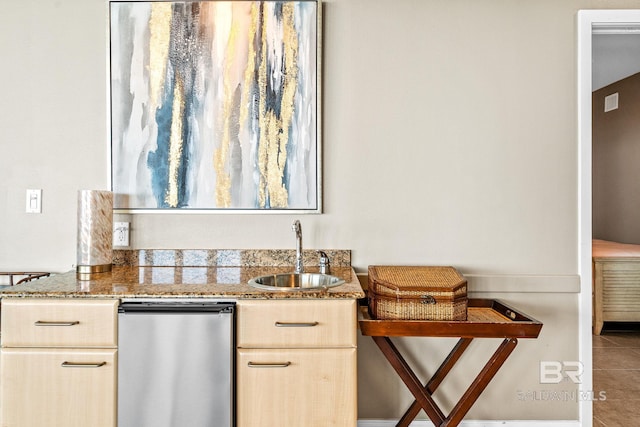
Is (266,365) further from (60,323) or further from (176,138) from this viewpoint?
(176,138)

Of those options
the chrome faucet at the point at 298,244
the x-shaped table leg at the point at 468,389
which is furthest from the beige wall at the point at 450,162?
the x-shaped table leg at the point at 468,389

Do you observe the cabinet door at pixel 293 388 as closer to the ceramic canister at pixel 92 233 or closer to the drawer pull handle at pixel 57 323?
the drawer pull handle at pixel 57 323

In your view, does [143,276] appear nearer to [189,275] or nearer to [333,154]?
[189,275]

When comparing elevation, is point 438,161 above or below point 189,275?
above

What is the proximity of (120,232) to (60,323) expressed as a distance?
66cm

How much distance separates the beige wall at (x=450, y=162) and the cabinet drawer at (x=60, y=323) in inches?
24.7

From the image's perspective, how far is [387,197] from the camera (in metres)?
2.12

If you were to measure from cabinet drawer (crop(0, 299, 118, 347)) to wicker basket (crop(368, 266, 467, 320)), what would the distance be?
104 cm

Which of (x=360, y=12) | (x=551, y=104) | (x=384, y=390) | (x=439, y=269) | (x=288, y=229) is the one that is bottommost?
(x=384, y=390)

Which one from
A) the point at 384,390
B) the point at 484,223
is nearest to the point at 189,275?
the point at 384,390

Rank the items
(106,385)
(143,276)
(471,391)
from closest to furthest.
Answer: (106,385)
(471,391)
(143,276)

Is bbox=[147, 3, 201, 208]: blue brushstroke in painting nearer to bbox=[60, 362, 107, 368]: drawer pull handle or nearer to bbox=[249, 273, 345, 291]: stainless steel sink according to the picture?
bbox=[249, 273, 345, 291]: stainless steel sink

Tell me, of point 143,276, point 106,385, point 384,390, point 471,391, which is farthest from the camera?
point 384,390

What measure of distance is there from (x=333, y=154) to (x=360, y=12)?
0.74 m
